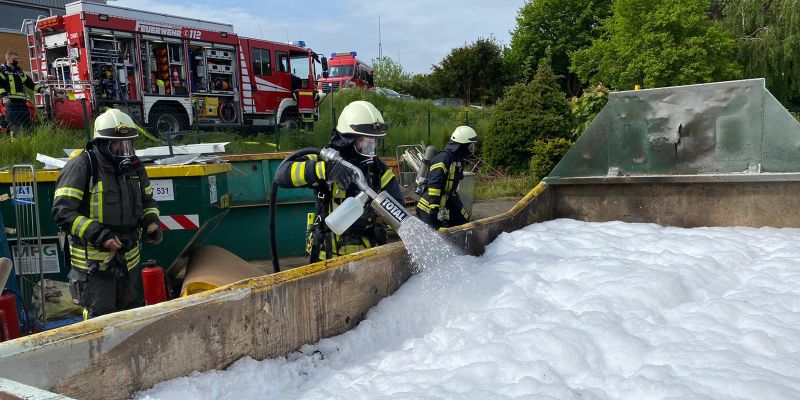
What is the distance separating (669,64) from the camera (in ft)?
70.5

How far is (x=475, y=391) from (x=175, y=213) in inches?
151

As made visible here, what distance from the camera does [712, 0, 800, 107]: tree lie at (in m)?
21.0

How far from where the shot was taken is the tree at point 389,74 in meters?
38.2

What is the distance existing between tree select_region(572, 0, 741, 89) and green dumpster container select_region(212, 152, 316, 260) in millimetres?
18493

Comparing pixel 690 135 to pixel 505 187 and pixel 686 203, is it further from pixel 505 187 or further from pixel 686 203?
pixel 505 187

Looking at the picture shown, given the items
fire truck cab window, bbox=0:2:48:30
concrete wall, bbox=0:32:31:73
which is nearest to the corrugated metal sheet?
fire truck cab window, bbox=0:2:48:30

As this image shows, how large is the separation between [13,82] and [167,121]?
3.49m

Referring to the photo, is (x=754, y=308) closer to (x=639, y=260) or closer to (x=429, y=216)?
(x=639, y=260)

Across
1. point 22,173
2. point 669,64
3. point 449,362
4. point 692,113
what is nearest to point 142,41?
point 22,173

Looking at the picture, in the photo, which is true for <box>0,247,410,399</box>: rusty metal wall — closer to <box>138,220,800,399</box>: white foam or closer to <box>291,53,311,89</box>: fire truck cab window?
<box>138,220,800,399</box>: white foam

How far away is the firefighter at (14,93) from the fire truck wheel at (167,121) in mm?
2638

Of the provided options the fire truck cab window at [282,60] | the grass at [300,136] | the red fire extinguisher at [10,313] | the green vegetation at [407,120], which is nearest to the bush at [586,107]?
the green vegetation at [407,120]

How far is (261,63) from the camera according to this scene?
15328 millimetres

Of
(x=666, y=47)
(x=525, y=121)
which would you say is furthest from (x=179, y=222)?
(x=666, y=47)
